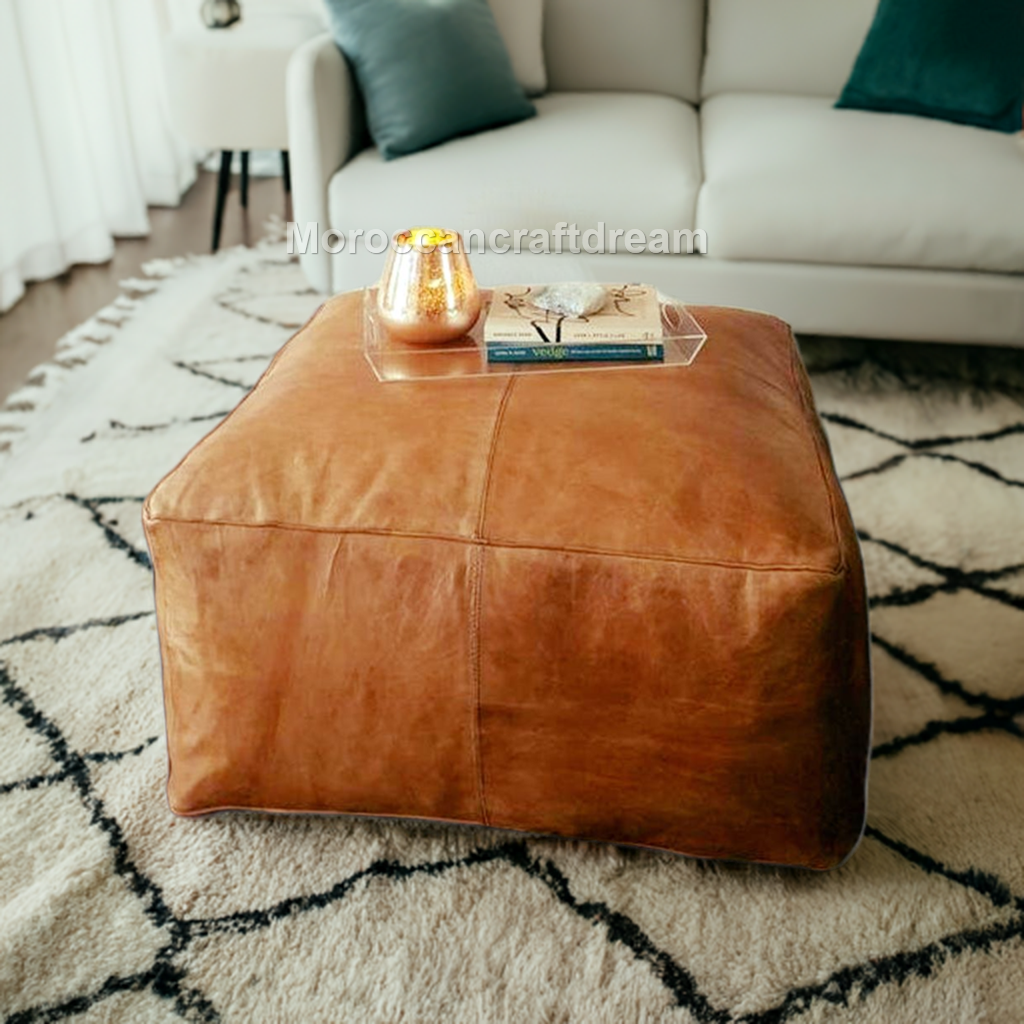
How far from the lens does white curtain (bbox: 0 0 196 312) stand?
2492 mm

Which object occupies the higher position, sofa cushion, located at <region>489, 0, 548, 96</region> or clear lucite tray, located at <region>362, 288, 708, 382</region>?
sofa cushion, located at <region>489, 0, 548, 96</region>

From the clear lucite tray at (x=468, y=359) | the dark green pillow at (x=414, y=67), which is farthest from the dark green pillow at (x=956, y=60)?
the clear lucite tray at (x=468, y=359)

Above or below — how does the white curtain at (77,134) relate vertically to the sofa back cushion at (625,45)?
below

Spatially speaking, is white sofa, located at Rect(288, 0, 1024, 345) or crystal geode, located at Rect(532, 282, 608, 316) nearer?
crystal geode, located at Rect(532, 282, 608, 316)

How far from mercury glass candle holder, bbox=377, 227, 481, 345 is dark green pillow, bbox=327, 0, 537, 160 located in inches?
37.0

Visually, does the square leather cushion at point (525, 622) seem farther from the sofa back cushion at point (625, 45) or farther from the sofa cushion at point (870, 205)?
the sofa back cushion at point (625, 45)

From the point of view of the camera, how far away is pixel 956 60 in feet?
7.05

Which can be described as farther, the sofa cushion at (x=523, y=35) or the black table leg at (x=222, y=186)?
the black table leg at (x=222, y=186)

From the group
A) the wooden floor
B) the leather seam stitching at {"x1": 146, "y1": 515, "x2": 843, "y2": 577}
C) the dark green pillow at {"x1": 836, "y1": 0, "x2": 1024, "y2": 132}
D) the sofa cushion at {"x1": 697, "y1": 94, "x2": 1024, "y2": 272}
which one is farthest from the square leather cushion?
the dark green pillow at {"x1": 836, "y1": 0, "x2": 1024, "y2": 132}

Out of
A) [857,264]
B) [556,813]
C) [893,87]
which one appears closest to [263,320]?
[857,264]

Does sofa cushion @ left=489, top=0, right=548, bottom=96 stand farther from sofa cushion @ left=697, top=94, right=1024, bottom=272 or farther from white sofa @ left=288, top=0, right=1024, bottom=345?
sofa cushion @ left=697, top=94, right=1024, bottom=272

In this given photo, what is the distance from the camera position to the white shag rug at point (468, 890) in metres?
0.95

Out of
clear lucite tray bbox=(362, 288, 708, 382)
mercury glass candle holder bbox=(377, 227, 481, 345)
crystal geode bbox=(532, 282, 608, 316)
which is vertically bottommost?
clear lucite tray bbox=(362, 288, 708, 382)

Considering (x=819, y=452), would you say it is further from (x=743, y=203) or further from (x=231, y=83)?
(x=231, y=83)
